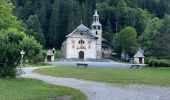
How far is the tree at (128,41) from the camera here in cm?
11700

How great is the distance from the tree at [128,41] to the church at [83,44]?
8.52m

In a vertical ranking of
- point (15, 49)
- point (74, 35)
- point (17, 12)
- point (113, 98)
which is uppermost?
point (17, 12)

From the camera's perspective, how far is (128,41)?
384 ft

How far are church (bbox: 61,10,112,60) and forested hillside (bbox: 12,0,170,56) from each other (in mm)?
6030

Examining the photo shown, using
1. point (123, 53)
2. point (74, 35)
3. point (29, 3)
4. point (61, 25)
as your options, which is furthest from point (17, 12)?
point (123, 53)

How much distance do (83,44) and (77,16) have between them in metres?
14.7

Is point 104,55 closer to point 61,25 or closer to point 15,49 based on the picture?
point 61,25

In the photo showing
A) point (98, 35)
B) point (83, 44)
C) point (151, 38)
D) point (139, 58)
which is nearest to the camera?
point (139, 58)

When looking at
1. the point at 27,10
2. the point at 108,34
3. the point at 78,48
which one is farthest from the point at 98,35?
the point at 27,10

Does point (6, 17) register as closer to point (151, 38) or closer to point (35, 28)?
point (151, 38)

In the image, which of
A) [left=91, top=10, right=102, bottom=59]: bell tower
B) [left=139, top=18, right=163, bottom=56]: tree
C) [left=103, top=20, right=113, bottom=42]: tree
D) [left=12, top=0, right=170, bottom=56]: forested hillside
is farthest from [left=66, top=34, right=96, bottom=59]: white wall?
[left=139, top=18, right=163, bottom=56]: tree

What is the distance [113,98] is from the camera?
22.1 metres

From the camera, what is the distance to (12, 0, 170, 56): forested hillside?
13275cm

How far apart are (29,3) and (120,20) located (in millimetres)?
32090
